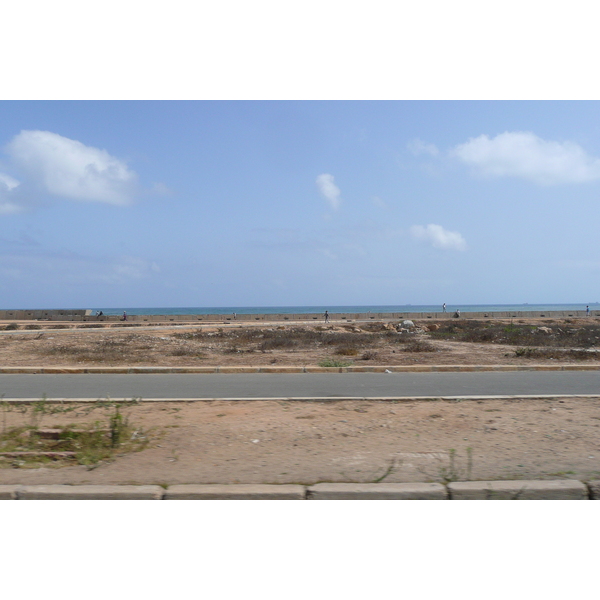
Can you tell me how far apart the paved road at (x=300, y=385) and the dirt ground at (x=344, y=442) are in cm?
115

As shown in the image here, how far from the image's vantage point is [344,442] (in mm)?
6605

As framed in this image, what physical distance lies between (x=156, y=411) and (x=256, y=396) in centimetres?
199

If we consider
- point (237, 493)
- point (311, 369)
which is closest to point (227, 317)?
point (311, 369)

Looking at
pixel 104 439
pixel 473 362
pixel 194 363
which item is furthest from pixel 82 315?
pixel 104 439

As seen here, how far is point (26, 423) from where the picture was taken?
7496 mm

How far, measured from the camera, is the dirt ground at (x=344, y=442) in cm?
539

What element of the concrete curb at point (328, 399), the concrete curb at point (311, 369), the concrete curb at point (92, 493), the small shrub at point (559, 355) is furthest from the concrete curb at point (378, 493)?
the small shrub at point (559, 355)

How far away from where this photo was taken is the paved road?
1012cm

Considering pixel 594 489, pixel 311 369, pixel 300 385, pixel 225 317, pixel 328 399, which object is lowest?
pixel 594 489

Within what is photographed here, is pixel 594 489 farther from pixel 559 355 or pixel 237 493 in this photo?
pixel 559 355

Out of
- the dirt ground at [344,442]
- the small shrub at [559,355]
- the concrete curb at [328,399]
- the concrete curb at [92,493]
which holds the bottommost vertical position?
the concrete curb at [92,493]

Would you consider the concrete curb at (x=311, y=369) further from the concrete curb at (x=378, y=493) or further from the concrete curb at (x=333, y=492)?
the concrete curb at (x=378, y=493)

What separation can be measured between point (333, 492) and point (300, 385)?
251 inches

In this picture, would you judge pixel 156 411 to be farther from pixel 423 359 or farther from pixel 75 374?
pixel 423 359
